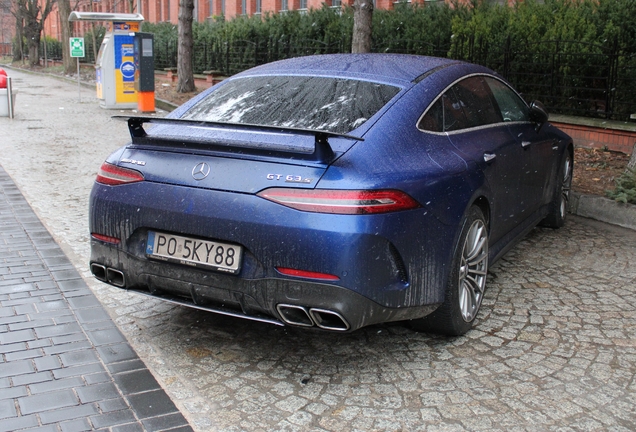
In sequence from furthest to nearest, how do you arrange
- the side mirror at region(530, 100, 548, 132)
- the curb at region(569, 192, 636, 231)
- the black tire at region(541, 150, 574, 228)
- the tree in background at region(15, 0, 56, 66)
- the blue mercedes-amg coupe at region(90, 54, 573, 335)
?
the tree in background at region(15, 0, 56, 66)
the curb at region(569, 192, 636, 231)
the black tire at region(541, 150, 574, 228)
the side mirror at region(530, 100, 548, 132)
the blue mercedes-amg coupe at region(90, 54, 573, 335)

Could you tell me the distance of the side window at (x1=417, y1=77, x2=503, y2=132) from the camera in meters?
4.41

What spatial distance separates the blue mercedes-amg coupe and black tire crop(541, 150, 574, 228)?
7.18 ft

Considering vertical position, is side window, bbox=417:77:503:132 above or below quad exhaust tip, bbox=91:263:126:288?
above

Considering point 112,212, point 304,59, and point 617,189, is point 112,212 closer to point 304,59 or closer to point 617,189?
point 304,59

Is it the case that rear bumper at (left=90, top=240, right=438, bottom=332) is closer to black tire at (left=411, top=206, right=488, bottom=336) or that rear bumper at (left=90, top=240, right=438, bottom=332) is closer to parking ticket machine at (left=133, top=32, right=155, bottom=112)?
black tire at (left=411, top=206, right=488, bottom=336)

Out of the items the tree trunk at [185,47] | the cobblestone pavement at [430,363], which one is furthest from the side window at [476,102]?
the tree trunk at [185,47]

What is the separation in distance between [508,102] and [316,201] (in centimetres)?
274

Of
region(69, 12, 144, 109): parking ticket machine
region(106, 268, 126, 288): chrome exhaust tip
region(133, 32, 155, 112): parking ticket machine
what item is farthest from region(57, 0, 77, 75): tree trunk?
region(106, 268, 126, 288): chrome exhaust tip

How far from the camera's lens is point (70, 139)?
13727 millimetres

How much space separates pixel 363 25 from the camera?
1248 cm

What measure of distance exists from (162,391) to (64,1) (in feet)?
127

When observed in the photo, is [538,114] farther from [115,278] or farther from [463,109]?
[115,278]

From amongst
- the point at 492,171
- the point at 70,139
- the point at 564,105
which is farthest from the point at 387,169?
the point at 70,139

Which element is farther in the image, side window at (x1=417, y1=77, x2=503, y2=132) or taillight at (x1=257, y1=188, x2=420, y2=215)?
side window at (x1=417, y1=77, x2=503, y2=132)
